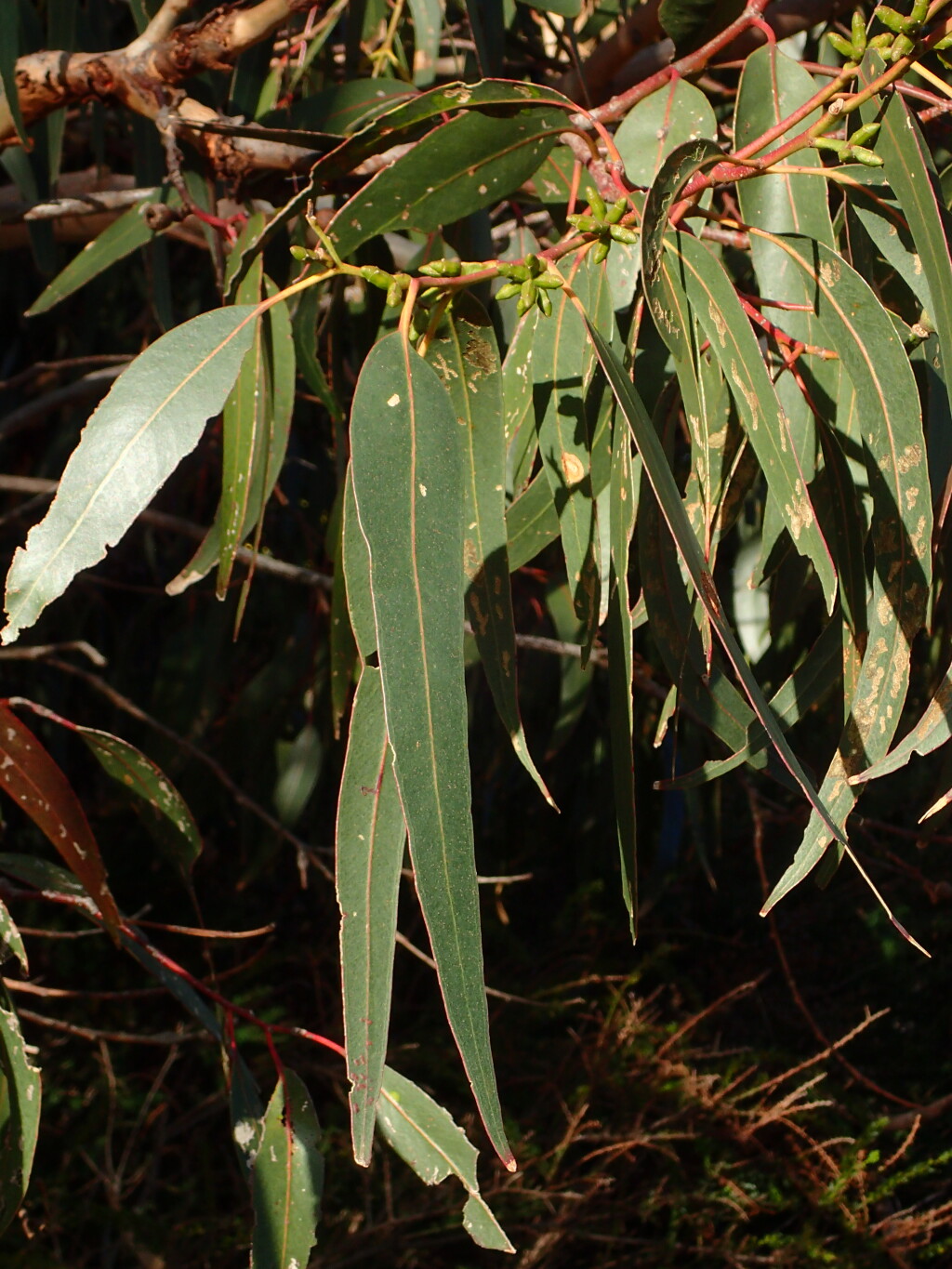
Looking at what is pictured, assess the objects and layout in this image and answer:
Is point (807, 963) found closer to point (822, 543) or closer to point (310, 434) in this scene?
point (310, 434)

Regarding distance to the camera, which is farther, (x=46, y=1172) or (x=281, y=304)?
(x=46, y=1172)

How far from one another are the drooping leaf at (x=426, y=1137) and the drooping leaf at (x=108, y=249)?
0.76 metres

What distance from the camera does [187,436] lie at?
0.51 meters

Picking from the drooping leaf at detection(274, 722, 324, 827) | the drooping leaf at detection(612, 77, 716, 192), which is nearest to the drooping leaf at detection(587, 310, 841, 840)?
the drooping leaf at detection(612, 77, 716, 192)

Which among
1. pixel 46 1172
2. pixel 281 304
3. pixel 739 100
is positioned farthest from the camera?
pixel 46 1172

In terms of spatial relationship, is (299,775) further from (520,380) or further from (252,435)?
(520,380)

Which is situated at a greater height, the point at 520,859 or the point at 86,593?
the point at 86,593

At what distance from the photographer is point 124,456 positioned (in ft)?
1.65

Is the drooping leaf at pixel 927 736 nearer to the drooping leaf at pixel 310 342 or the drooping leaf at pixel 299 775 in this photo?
the drooping leaf at pixel 310 342

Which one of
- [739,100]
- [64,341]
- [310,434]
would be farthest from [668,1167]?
[64,341]

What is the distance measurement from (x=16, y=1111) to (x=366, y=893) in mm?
400

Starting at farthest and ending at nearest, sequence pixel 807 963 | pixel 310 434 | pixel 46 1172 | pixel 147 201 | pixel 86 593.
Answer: pixel 807 963 < pixel 86 593 < pixel 46 1172 < pixel 310 434 < pixel 147 201

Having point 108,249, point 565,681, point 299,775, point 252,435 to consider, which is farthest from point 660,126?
point 299,775

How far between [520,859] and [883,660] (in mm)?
1540
